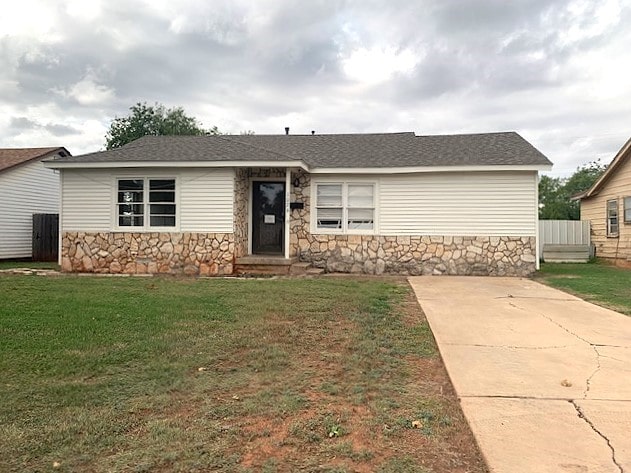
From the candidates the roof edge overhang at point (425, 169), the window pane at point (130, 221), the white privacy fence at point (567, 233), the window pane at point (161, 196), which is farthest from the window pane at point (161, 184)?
the white privacy fence at point (567, 233)

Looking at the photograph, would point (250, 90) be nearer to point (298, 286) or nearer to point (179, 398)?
point (298, 286)

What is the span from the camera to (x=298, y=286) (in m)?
9.96

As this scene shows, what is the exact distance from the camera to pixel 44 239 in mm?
18766

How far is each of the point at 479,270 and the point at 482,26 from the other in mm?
6268

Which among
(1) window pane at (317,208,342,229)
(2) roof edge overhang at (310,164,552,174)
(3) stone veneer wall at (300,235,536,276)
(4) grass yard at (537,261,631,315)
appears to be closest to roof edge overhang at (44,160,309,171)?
(2) roof edge overhang at (310,164,552,174)

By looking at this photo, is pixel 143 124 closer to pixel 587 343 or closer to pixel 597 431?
pixel 587 343

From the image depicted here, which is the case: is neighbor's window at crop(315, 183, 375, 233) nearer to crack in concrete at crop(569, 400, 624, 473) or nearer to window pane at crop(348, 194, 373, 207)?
window pane at crop(348, 194, 373, 207)

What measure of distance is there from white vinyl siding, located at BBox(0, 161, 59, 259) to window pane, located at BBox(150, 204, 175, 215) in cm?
815

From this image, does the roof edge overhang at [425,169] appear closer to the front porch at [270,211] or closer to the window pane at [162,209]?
the front porch at [270,211]

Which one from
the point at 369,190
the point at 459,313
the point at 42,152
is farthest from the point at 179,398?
the point at 42,152

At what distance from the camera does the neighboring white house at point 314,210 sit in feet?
41.4

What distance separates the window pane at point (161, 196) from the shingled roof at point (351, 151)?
3.13ft

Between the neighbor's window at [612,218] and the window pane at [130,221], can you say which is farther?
the neighbor's window at [612,218]

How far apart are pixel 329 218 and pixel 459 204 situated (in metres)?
3.45
